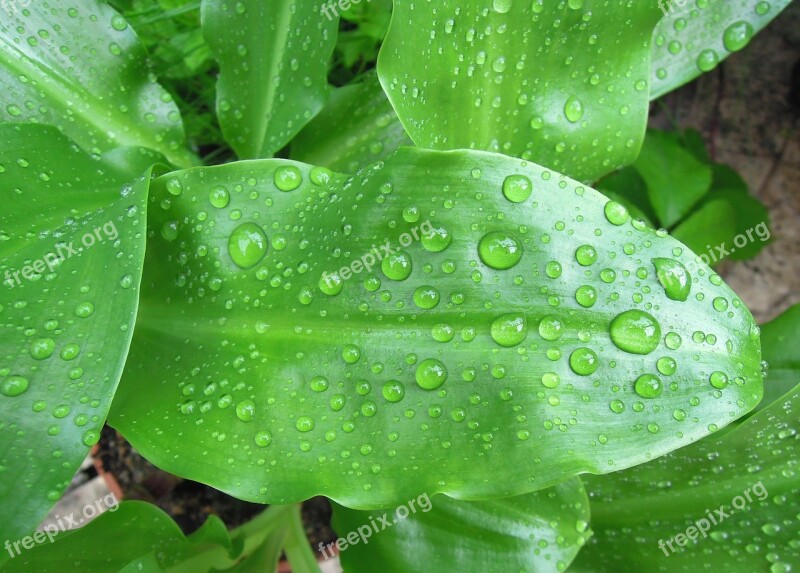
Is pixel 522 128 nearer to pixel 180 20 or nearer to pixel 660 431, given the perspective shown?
pixel 660 431

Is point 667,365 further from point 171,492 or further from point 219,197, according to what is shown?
point 171,492

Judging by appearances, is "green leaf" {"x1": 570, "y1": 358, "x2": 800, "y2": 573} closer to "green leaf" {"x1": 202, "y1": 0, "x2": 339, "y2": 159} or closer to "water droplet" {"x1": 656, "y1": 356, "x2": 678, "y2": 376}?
"water droplet" {"x1": 656, "y1": 356, "x2": 678, "y2": 376}

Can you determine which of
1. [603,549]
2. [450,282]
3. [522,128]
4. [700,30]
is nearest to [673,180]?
[700,30]

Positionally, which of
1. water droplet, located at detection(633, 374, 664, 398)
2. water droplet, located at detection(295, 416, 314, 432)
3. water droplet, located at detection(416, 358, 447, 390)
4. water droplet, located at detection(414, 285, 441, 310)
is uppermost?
water droplet, located at detection(414, 285, 441, 310)

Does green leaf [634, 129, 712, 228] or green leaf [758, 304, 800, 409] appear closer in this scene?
green leaf [758, 304, 800, 409]
